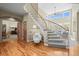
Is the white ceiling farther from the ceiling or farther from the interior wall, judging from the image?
the interior wall

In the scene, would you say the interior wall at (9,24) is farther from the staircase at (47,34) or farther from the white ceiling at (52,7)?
the white ceiling at (52,7)

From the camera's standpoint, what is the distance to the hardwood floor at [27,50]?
2.15m

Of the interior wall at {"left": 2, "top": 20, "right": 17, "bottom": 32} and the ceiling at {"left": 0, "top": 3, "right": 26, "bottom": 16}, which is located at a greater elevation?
the ceiling at {"left": 0, "top": 3, "right": 26, "bottom": 16}

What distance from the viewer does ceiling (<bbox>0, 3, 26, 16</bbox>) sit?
2129 millimetres

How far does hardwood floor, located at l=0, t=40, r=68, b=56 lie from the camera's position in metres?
2.15

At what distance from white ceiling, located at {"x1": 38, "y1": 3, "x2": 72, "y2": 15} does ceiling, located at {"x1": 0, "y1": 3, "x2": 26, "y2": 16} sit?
0.29 meters

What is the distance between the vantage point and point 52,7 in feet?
7.09

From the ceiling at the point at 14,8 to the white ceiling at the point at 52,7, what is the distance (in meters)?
0.29

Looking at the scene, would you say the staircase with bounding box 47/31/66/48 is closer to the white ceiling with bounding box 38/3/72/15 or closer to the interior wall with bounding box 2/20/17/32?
the white ceiling with bounding box 38/3/72/15

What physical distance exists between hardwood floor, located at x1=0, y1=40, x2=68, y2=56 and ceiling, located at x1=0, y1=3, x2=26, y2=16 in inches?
18.4

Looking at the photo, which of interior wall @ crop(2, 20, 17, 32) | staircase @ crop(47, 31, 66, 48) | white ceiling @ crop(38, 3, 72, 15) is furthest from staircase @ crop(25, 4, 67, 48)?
interior wall @ crop(2, 20, 17, 32)

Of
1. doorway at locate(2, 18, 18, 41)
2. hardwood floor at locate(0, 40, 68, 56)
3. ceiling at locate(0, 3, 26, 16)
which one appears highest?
ceiling at locate(0, 3, 26, 16)

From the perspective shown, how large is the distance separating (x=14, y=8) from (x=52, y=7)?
0.61m

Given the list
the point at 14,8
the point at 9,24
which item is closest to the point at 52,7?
the point at 14,8
